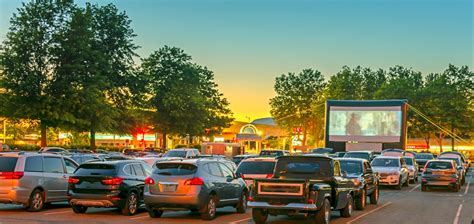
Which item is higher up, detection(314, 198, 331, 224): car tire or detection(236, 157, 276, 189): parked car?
detection(236, 157, 276, 189): parked car

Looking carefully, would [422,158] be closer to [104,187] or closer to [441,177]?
[441,177]

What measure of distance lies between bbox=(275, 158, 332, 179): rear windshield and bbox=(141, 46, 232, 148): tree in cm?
6749

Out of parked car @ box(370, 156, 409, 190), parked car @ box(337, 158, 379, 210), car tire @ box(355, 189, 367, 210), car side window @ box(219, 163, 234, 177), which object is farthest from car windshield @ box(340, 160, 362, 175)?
parked car @ box(370, 156, 409, 190)

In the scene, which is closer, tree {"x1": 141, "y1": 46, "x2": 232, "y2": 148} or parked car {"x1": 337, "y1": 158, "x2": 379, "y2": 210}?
parked car {"x1": 337, "y1": 158, "x2": 379, "y2": 210}

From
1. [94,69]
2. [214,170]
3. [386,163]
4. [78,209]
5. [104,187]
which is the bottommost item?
[78,209]

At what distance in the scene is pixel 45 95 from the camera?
60.2m

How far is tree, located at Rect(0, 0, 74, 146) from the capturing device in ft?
195

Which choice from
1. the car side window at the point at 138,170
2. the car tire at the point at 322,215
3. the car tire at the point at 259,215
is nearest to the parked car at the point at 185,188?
the car tire at the point at 259,215

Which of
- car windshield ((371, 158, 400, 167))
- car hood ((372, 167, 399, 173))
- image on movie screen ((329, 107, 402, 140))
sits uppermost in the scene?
image on movie screen ((329, 107, 402, 140))

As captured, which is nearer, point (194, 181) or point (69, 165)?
point (194, 181)

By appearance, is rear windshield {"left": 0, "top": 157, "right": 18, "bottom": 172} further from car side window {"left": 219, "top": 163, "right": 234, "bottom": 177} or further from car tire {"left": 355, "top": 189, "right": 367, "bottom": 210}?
car tire {"left": 355, "top": 189, "right": 367, "bottom": 210}

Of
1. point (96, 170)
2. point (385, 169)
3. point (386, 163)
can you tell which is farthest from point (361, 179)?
point (386, 163)

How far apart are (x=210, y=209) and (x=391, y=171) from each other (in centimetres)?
1921

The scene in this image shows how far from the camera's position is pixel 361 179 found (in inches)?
867
